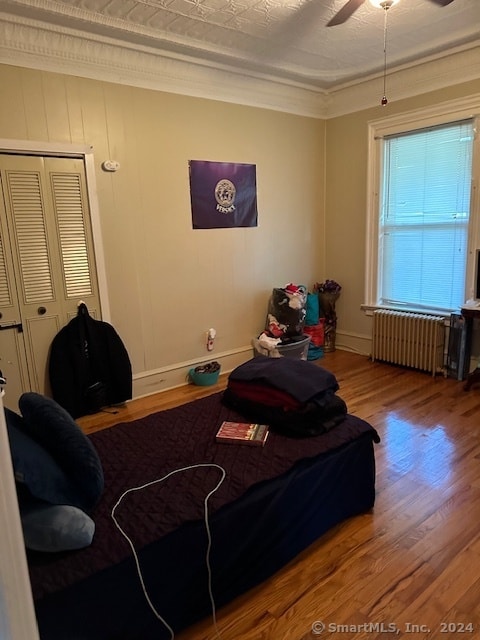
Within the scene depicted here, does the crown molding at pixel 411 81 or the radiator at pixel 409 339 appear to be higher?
the crown molding at pixel 411 81

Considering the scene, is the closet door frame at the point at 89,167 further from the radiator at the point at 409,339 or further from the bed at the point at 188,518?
the radiator at the point at 409,339

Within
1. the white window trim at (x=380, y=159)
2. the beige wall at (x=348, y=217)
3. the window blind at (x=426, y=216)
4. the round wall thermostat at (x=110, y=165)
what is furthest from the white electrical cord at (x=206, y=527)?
the beige wall at (x=348, y=217)

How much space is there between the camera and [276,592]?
1731 mm

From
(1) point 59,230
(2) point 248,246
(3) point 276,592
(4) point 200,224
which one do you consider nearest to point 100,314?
(1) point 59,230

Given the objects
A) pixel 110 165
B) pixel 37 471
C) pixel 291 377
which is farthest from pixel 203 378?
pixel 37 471

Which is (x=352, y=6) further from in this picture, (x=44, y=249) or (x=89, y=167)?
(x=44, y=249)

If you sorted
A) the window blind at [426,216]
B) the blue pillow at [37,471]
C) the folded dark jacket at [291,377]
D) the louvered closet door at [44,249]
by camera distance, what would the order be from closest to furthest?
the blue pillow at [37,471] < the folded dark jacket at [291,377] < the louvered closet door at [44,249] < the window blind at [426,216]

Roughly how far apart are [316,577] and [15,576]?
133 centimetres

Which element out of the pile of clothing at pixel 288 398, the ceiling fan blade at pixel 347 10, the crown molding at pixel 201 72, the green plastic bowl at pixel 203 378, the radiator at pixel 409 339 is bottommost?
the green plastic bowl at pixel 203 378

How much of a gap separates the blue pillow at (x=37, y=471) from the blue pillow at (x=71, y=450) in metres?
0.03

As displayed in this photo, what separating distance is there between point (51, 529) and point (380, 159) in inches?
167

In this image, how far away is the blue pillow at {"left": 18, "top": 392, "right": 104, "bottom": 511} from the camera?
1.51m

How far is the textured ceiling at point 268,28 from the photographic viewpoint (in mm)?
2727

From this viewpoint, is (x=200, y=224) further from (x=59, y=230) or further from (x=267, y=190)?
(x=59, y=230)
